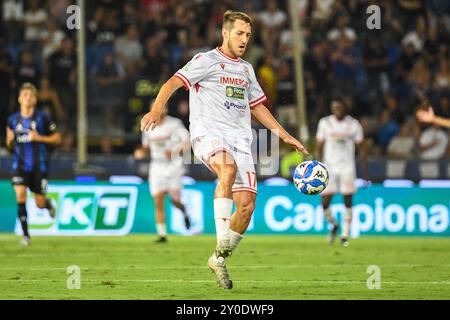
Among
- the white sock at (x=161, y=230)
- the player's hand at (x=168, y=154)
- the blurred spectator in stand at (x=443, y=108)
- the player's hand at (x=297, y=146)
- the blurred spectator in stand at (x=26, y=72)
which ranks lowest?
the white sock at (x=161, y=230)

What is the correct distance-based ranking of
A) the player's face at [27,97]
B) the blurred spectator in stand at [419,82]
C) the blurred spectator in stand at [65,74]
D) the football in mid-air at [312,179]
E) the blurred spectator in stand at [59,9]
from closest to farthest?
the football in mid-air at [312,179]
the player's face at [27,97]
the blurred spectator in stand at [65,74]
the blurred spectator in stand at [419,82]
the blurred spectator in stand at [59,9]

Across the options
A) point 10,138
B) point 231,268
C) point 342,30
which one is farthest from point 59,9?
point 231,268

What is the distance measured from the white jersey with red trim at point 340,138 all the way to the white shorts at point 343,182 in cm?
7

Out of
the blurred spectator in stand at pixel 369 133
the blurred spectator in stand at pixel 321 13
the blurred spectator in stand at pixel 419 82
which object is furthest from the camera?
the blurred spectator in stand at pixel 321 13

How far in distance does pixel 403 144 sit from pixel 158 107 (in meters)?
12.7

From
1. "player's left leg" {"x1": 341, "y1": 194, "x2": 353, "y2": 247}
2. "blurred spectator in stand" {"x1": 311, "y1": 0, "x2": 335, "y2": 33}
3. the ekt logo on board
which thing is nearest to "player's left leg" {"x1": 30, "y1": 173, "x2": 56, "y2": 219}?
the ekt logo on board

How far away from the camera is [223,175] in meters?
11.5

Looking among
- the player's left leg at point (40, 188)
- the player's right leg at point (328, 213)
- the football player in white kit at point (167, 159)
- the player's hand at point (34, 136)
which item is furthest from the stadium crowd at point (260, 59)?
the player's hand at point (34, 136)

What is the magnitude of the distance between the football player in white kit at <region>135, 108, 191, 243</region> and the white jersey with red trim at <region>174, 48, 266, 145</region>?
781cm

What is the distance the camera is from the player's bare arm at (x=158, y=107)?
11018 millimetres

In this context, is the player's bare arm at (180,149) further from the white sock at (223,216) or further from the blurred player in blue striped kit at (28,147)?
the white sock at (223,216)

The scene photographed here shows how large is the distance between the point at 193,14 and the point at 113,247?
28.7 feet

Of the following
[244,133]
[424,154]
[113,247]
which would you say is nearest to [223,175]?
[244,133]
